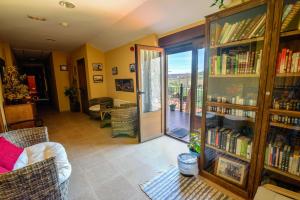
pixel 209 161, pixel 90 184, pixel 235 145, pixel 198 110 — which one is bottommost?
pixel 90 184

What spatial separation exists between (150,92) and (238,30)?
195 centimetres

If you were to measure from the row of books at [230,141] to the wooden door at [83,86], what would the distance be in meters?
4.85

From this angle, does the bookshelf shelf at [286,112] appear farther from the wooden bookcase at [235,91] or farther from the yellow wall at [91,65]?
the yellow wall at [91,65]

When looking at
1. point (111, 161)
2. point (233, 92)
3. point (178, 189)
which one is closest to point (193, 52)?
point (233, 92)

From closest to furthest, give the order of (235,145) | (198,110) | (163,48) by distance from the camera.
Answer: (235,145), (198,110), (163,48)

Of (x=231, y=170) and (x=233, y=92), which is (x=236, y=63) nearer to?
(x=233, y=92)

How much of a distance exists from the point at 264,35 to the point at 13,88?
15.8ft

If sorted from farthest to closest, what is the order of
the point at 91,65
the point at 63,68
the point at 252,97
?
the point at 63,68 → the point at 91,65 → the point at 252,97

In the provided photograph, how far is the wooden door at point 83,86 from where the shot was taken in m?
5.50

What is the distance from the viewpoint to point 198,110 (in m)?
2.76

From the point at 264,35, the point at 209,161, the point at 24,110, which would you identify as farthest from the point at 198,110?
the point at 24,110

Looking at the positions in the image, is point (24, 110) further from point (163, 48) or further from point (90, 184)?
point (163, 48)

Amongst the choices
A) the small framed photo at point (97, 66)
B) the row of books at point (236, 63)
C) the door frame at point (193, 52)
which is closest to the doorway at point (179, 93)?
the door frame at point (193, 52)

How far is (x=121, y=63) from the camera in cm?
441
